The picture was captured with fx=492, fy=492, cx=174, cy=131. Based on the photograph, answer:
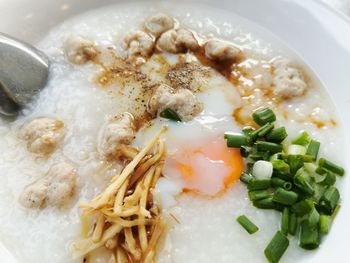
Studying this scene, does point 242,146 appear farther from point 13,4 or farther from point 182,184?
point 13,4

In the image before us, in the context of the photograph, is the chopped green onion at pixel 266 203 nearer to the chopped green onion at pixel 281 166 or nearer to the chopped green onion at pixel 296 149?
the chopped green onion at pixel 281 166

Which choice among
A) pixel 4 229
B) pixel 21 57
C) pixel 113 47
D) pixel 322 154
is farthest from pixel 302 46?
pixel 4 229

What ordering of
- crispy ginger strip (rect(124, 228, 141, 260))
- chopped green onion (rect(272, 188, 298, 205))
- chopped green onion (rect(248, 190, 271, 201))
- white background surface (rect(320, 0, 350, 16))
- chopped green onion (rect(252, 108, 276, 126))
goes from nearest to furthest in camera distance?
1. crispy ginger strip (rect(124, 228, 141, 260))
2. chopped green onion (rect(272, 188, 298, 205))
3. chopped green onion (rect(248, 190, 271, 201))
4. chopped green onion (rect(252, 108, 276, 126))
5. white background surface (rect(320, 0, 350, 16))

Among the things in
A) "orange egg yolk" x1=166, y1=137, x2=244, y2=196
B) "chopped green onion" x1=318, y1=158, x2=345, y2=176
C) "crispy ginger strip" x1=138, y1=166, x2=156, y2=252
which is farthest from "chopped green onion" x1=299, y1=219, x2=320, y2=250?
"crispy ginger strip" x1=138, y1=166, x2=156, y2=252

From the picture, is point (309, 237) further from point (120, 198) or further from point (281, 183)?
point (120, 198)

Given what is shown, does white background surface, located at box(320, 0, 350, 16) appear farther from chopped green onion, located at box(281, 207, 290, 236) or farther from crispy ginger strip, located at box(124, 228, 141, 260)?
crispy ginger strip, located at box(124, 228, 141, 260)

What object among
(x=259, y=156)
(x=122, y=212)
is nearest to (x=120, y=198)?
(x=122, y=212)
